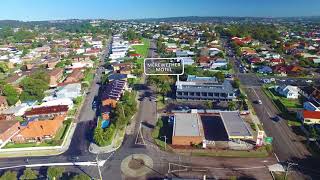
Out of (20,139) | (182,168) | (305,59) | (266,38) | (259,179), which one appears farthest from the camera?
Result: (266,38)

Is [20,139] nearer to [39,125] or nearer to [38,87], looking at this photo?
[39,125]

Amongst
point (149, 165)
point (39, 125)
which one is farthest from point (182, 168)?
point (39, 125)

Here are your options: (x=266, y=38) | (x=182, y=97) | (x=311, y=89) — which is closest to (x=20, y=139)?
(x=182, y=97)

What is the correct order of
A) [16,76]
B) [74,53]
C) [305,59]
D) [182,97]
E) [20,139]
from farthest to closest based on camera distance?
[74,53] → [305,59] → [16,76] → [182,97] → [20,139]

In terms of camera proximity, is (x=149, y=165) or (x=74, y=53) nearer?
(x=149, y=165)

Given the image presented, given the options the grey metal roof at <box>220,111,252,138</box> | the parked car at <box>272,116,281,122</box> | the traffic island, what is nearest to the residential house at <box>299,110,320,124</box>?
the parked car at <box>272,116,281,122</box>
